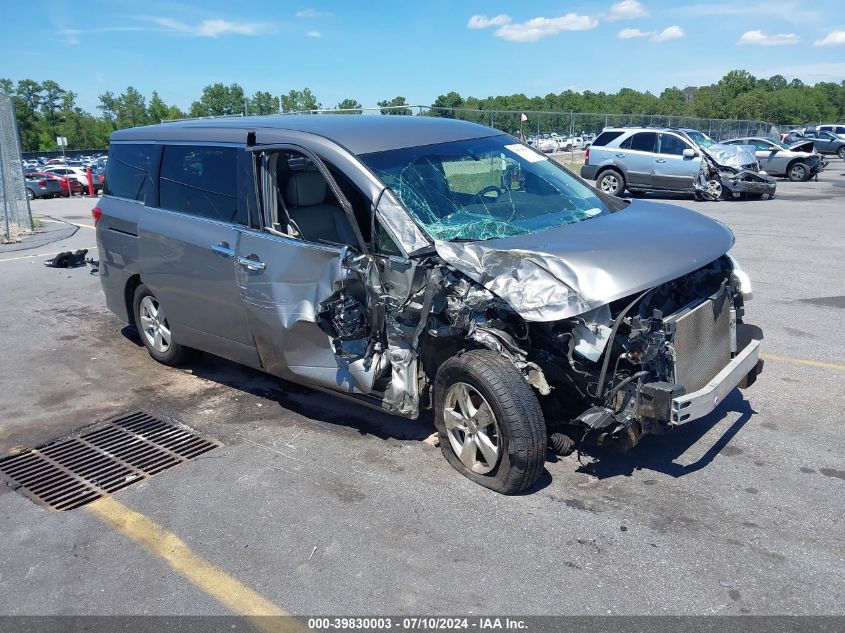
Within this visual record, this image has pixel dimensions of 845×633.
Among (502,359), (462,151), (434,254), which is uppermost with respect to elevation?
(462,151)

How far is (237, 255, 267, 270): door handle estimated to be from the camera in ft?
15.5

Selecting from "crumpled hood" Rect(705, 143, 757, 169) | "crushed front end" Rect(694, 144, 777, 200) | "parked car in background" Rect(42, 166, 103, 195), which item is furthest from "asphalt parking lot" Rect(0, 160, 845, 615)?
"parked car in background" Rect(42, 166, 103, 195)

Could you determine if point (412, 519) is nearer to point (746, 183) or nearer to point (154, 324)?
point (154, 324)

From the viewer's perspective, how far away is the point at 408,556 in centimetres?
344

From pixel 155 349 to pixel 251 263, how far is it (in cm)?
206

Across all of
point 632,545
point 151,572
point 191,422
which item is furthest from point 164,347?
point 632,545

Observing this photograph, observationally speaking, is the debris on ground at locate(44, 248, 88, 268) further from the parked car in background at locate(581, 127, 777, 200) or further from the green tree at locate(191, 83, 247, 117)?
the green tree at locate(191, 83, 247, 117)

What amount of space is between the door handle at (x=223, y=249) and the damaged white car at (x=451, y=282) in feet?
0.10

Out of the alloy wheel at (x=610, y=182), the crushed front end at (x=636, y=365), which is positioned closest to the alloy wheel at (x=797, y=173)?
the alloy wheel at (x=610, y=182)

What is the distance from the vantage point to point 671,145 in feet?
62.2

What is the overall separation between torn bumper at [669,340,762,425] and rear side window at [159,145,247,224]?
123 inches

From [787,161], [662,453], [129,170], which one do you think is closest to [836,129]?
[787,161]

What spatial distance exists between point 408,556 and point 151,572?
1.24 m

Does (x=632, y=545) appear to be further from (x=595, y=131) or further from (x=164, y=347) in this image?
(x=595, y=131)
